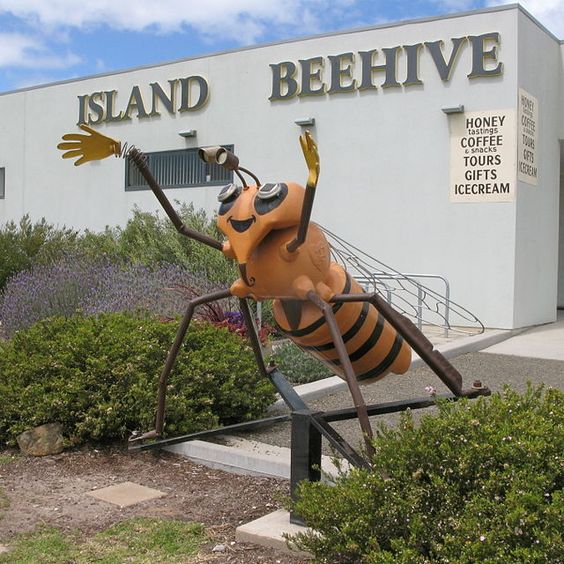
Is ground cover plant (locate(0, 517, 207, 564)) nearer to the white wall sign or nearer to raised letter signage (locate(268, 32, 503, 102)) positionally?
the white wall sign

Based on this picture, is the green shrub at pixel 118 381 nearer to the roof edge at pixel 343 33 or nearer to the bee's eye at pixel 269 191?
the bee's eye at pixel 269 191

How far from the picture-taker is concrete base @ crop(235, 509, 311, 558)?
11.9ft

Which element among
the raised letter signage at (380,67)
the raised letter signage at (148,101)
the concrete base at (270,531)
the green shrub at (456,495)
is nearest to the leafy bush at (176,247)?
the raised letter signage at (148,101)

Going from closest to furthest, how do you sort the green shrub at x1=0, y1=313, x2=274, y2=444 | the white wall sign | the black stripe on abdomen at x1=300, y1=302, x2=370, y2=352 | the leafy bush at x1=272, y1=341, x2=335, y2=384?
the black stripe on abdomen at x1=300, y1=302, x2=370, y2=352 < the green shrub at x1=0, y1=313, x2=274, y2=444 < the leafy bush at x1=272, y1=341, x2=335, y2=384 < the white wall sign

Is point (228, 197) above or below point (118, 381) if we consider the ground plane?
above

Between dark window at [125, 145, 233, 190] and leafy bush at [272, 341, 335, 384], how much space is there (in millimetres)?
8068

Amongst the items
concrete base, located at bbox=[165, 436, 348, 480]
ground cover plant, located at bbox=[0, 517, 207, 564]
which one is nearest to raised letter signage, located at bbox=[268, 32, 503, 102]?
concrete base, located at bbox=[165, 436, 348, 480]

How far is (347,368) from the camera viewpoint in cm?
325

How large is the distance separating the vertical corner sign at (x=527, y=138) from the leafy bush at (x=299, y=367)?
615cm

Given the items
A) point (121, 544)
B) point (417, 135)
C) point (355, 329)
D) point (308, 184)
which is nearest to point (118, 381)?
point (121, 544)

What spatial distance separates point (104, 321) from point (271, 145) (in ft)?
30.5

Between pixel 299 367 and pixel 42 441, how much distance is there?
10.3 feet

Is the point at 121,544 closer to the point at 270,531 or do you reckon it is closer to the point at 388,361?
the point at 270,531

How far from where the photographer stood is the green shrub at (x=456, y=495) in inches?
102
